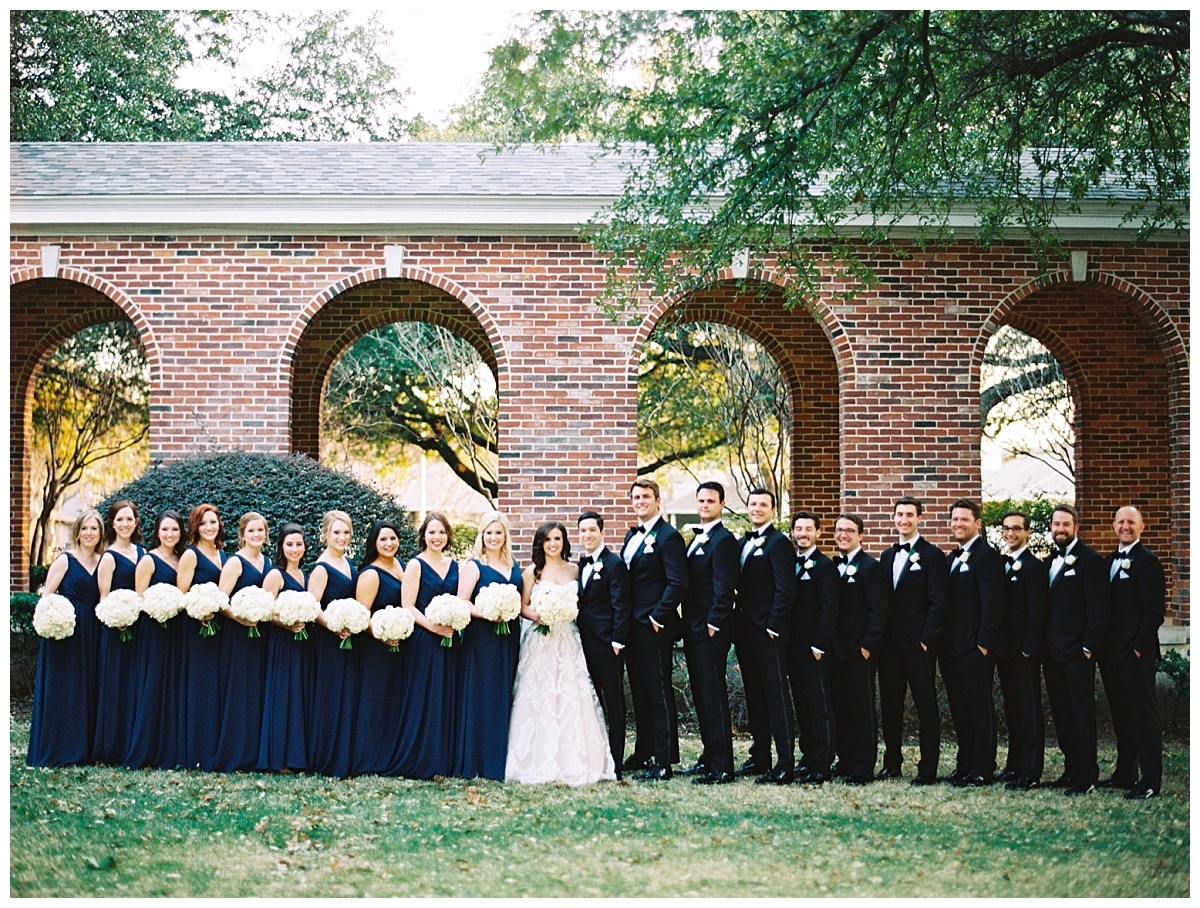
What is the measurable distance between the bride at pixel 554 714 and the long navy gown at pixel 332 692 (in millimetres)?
1052

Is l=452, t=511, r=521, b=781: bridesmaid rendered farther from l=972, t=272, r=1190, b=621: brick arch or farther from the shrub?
l=972, t=272, r=1190, b=621: brick arch

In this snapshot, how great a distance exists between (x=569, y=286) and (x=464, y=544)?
14532 millimetres

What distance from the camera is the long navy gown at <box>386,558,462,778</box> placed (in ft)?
25.1

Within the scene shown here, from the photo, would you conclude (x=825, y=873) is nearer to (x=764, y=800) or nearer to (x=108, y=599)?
(x=764, y=800)

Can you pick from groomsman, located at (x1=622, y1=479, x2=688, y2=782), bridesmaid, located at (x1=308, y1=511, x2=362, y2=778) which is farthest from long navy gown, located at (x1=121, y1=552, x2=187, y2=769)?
groomsman, located at (x1=622, y1=479, x2=688, y2=782)

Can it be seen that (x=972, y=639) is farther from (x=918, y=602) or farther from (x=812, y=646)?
(x=812, y=646)

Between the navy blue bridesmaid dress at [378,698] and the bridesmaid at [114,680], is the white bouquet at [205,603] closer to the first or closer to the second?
the bridesmaid at [114,680]

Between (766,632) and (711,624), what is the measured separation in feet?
1.20

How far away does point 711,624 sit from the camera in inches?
300

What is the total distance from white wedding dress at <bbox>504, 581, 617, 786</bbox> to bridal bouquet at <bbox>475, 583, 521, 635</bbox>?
0.62ft

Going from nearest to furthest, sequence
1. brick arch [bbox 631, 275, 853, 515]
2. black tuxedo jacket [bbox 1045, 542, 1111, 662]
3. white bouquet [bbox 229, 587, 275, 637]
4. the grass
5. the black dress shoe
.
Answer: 1. the grass
2. black tuxedo jacket [bbox 1045, 542, 1111, 662]
3. the black dress shoe
4. white bouquet [bbox 229, 587, 275, 637]
5. brick arch [bbox 631, 275, 853, 515]

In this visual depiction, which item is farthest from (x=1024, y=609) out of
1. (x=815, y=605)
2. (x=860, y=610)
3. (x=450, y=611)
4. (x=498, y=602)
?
(x=450, y=611)

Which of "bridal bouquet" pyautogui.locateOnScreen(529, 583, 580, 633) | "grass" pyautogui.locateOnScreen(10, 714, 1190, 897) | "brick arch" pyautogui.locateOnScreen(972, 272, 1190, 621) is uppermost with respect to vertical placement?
"brick arch" pyautogui.locateOnScreen(972, 272, 1190, 621)

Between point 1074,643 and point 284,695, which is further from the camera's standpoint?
point 284,695
